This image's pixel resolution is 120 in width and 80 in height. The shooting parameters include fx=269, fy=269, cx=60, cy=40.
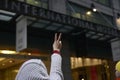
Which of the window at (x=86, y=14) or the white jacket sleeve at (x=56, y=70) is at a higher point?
the window at (x=86, y=14)

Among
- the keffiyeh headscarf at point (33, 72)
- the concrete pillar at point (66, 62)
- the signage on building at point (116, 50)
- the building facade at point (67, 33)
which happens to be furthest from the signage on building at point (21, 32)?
the keffiyeh headscarf at point (33, 72)

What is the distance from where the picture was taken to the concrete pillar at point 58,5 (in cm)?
1647

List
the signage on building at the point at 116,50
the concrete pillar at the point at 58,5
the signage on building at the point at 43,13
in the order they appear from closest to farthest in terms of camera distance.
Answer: the signage on building at the point at 43,13, the concrete pillar at the point at 58,5, the signage on building at the point at 116,50

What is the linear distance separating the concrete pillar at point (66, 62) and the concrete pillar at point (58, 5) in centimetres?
208

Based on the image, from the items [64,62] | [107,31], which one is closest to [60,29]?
[64,62]

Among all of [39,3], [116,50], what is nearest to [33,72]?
[39,3]

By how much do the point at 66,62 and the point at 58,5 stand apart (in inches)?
141

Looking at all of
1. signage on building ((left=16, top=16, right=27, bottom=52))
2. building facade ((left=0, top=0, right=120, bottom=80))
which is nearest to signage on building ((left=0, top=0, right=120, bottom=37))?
building facade ((left=0, top=0, right=120, bottom=80))

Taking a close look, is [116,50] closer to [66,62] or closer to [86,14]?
[86,14]

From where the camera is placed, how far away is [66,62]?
16.5 metres

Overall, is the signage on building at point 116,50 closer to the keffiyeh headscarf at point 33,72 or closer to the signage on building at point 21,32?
the signage on building at point 21,32

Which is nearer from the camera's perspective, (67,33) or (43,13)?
(43,13)

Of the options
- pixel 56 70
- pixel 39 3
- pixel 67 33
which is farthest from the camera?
pixel 67 33

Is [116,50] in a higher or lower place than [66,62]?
higher
